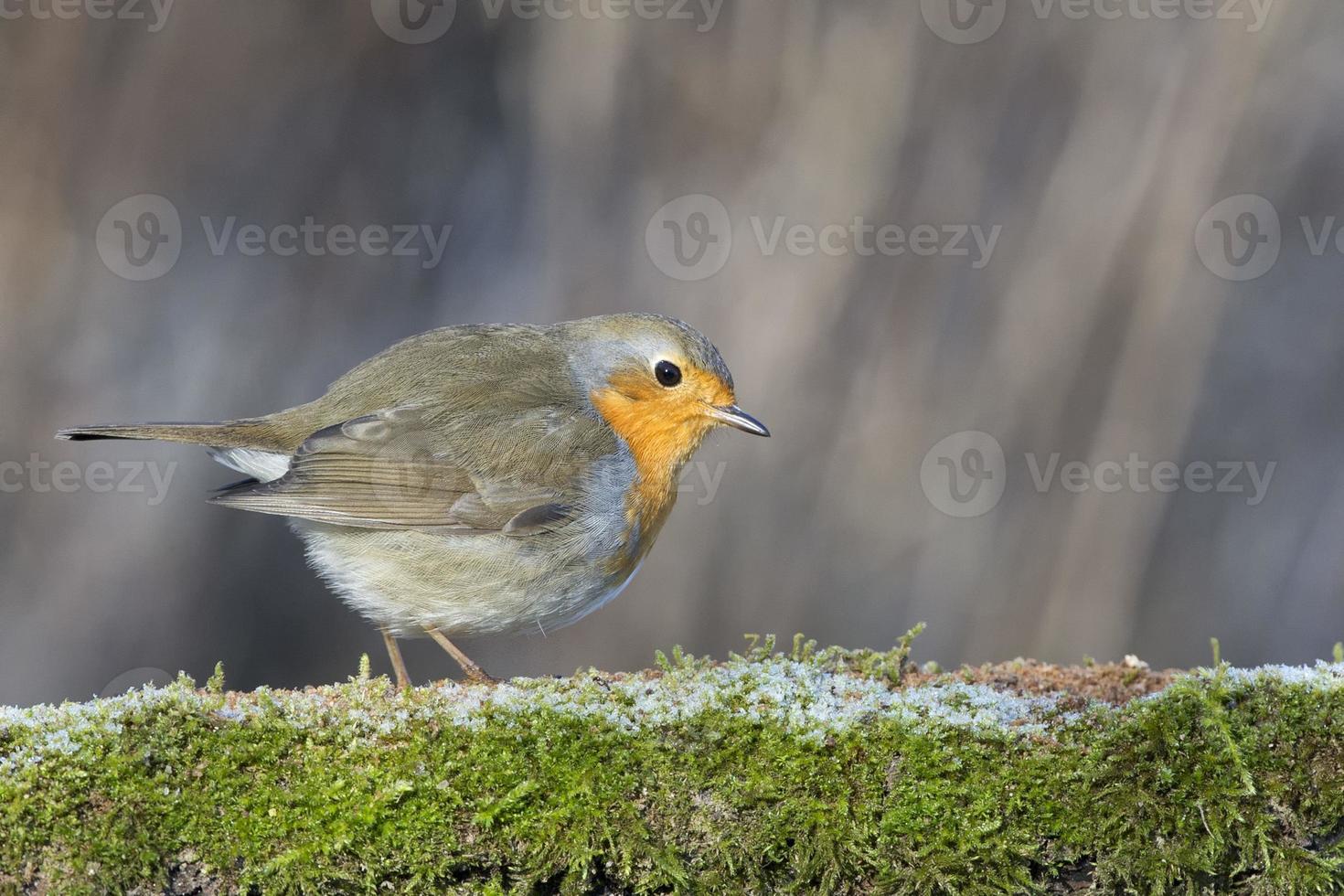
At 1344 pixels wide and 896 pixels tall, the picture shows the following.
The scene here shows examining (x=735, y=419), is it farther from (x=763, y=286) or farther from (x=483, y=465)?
(x=763, y=286)

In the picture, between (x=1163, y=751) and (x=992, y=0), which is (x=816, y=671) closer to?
(x=1163, y=751)

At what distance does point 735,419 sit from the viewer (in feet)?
13.5

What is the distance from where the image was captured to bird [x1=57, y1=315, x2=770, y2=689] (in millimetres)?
3652

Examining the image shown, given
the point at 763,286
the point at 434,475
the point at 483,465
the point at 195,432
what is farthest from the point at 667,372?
the point at 763,286

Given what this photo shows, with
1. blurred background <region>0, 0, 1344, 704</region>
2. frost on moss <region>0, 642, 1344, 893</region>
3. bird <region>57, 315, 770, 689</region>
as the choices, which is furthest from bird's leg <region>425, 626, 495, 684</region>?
blurred background <region>0, 0, 1344, 704</region>

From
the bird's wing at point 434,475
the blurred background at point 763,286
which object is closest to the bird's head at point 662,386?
the bird's wing at point 434,475

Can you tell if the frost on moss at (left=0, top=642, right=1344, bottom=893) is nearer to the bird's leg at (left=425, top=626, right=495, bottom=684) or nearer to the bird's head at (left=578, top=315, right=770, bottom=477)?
the bird's leg at (left=425, top=626, right=495, bottom=684)

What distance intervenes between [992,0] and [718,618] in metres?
3.38

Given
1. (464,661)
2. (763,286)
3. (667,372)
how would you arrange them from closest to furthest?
(464,661) < (667,372) < (763,286)

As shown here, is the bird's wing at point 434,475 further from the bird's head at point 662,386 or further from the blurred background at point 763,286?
the blurred background at point 763,286

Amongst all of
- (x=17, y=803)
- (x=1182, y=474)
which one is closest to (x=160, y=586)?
(x=17, y=803)

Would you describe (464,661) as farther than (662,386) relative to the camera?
No

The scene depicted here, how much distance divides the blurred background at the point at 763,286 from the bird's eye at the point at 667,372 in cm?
183

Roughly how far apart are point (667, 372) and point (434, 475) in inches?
34.4
